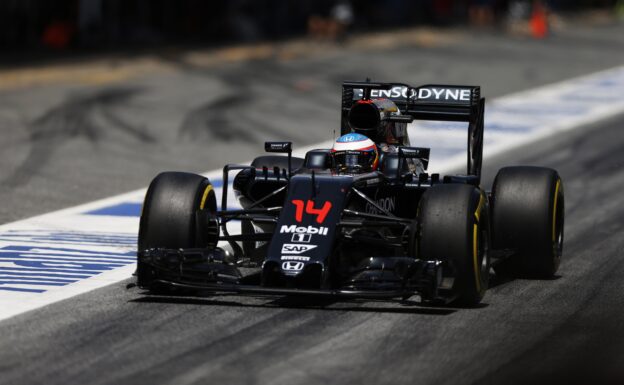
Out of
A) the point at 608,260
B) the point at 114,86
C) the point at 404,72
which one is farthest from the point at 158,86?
the point at 608,260

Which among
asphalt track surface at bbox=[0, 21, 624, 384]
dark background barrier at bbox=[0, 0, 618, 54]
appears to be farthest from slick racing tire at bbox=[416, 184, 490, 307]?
dark background barrier at bbox=[0, 0, 618, 54]

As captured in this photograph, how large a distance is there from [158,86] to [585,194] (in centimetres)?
1360

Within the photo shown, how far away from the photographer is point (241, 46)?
3747cm

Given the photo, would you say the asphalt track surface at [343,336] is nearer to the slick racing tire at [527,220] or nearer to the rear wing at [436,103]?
the slick racing tire at [527,220]

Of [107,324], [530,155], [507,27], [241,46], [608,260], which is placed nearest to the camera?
[107,324]

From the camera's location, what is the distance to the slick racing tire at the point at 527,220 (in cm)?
1197

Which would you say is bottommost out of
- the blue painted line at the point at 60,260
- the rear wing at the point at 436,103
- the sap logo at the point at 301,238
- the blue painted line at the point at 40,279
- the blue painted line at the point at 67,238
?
the blue painted line at the point at 67,238

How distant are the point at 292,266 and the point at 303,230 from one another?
1.18ft

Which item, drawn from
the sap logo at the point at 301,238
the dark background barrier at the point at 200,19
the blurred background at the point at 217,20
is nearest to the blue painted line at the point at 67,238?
the sap logo at the point at 301,238

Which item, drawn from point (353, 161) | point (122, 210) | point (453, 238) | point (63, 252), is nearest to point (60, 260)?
point (63, 252)

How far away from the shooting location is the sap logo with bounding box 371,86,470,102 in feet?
44.1

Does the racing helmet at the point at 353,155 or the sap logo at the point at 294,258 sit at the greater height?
the racing helmet at the point at 353,155

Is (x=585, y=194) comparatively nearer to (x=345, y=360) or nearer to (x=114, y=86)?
(x=345, y=360)

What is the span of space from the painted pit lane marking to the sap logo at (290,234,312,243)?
6.29 feet
